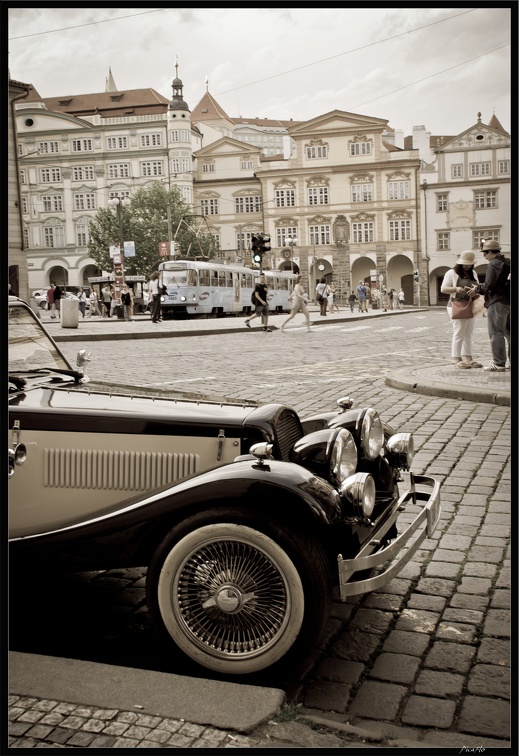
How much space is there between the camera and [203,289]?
39.8m

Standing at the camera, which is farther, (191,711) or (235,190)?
(235,190)

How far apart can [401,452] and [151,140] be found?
11750 millimetres

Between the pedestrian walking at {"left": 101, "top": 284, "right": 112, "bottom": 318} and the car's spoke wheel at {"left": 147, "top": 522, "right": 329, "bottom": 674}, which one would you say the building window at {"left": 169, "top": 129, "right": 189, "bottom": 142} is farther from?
the pedestrian walking at {"left": 101, "top": 284, "right": 112, "bottom": 318}

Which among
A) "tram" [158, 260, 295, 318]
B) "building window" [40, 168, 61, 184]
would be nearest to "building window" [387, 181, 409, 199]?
"tram" [158, 260, 295, 318]

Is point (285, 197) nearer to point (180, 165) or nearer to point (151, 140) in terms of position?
point (180, 165)

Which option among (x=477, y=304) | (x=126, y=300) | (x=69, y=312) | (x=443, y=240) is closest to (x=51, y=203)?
(x=477, y=304)

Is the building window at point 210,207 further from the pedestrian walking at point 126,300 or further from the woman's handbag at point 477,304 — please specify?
the woman's handbag at point 477,304

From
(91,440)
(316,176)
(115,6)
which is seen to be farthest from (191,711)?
(316,176)

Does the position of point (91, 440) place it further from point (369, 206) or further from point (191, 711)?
point (369, 206)

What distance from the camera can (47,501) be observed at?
3.31 meters

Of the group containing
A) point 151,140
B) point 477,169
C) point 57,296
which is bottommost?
point 57,296

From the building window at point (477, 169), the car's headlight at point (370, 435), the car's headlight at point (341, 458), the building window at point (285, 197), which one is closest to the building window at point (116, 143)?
the car's headlight at point (370, 435)
